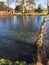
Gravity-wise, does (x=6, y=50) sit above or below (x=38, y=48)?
below

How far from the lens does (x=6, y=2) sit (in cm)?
6081

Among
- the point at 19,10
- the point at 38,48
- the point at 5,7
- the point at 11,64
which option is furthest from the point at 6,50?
the point at 5,7

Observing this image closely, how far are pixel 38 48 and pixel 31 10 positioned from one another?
157 feet

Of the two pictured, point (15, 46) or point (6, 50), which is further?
point (15, 46)

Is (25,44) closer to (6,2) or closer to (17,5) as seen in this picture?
(17,5)

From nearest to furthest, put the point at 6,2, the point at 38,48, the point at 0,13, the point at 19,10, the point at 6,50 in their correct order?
1. the point at 38,48
2. the point at 6,50
3. the point at 0,13
4. the point at 19,10
5. the point at 6,2

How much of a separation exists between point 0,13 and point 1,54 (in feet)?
112

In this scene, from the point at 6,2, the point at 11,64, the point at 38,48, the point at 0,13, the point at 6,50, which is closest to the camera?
the point at 11,64

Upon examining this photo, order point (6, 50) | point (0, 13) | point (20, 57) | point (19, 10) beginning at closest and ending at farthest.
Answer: point (20, 57), point (6, 50), point (0, 13), point (19, 10)

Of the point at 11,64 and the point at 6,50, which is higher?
the point at 11,64

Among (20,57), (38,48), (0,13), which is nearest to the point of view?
(38,48)

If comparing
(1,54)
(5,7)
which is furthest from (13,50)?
(5,7)

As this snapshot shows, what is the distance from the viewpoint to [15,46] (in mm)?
12375

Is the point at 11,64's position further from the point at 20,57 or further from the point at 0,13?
the point at 0,13
